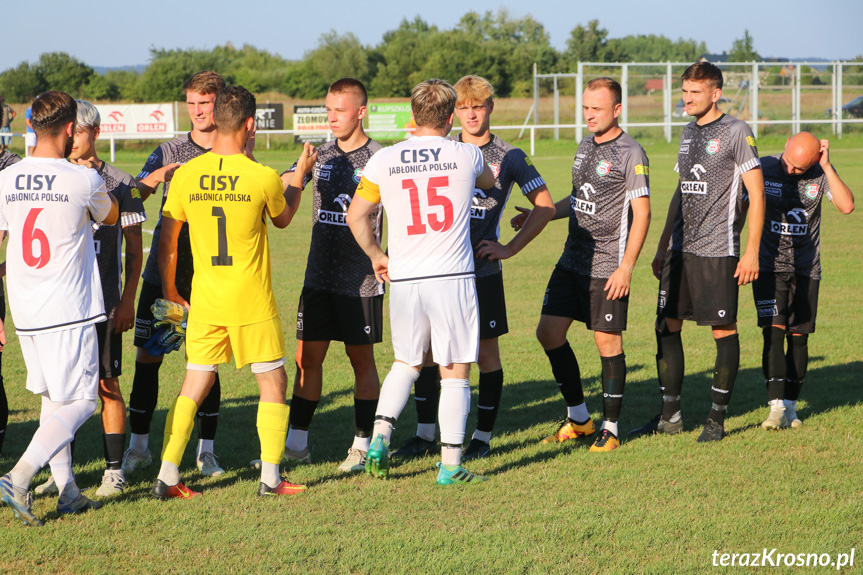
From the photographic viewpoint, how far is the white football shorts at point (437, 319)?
4668mm

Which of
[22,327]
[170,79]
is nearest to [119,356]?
[22,327]

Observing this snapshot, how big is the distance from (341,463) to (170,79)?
58661 millimetres

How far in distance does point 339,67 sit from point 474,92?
68530mm

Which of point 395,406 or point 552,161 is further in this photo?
point 552,161

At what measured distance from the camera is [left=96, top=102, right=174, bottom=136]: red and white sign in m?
38.9

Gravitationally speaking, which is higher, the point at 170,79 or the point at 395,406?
the point at 170,79

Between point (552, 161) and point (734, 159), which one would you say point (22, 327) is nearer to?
point (734, 159)

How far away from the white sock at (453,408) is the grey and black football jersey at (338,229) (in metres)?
0.91

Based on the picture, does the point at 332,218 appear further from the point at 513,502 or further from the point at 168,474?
the point at 513,502

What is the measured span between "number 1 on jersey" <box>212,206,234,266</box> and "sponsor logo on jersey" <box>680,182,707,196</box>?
3117mm

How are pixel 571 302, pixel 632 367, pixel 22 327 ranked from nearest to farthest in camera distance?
pixel 22 327
pixel 571 302
pixel 632 367

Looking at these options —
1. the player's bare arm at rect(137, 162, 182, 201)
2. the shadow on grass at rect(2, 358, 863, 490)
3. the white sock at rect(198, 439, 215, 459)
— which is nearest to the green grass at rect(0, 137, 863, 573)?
the shadow on grass at rect(2, 358, 863, 490)

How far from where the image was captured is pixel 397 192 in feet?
15.1

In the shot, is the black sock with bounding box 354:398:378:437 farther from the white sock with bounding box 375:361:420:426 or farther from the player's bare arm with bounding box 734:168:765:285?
the player's bare arm with bounding box 734:168:765:285
